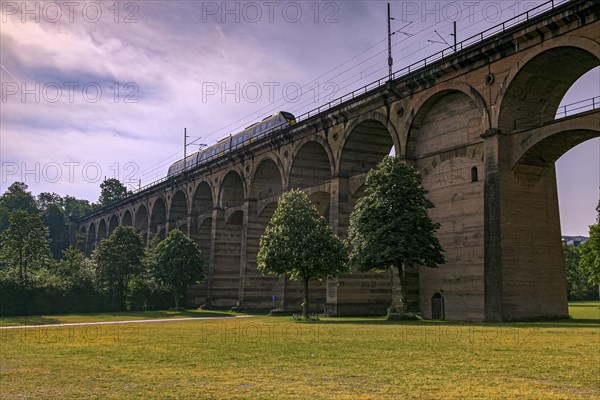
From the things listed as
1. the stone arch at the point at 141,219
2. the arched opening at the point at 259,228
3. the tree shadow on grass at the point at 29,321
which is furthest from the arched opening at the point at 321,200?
the stone arch at the point at 141,219

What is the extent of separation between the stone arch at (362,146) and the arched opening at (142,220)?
52074 millimetres

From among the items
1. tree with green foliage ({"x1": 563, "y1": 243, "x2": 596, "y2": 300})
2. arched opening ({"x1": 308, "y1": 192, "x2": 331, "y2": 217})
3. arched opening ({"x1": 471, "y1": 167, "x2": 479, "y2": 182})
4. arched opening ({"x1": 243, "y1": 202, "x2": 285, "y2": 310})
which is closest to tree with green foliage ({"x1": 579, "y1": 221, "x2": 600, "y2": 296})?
arched opening ({"x1": 471, "y1": 167, "x2": 479, "y2": 182})

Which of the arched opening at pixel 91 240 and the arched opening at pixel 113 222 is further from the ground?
the arched opening at pixel 113 222

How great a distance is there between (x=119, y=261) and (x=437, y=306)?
3807cm

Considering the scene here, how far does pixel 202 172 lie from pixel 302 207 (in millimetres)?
30971

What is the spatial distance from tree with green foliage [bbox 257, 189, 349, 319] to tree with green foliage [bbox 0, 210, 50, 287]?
95.5 ft

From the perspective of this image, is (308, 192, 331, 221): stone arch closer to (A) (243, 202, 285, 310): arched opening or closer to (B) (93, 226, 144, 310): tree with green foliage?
(A) (243, 202, 285, 310): arched opening

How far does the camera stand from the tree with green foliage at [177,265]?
193ft

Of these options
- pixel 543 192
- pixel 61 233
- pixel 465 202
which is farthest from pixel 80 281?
pixel 61 233

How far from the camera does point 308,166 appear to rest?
50406 mm

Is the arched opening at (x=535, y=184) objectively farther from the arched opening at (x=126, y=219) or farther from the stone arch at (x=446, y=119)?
the arched opening at (x=126, y=219)

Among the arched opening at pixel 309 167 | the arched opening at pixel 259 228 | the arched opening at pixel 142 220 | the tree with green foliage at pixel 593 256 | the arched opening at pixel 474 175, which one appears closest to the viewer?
→ the arched opening at pixel 474 175

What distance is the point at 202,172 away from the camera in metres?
67.0

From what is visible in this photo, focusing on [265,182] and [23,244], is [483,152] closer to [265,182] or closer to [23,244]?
[265,182]
